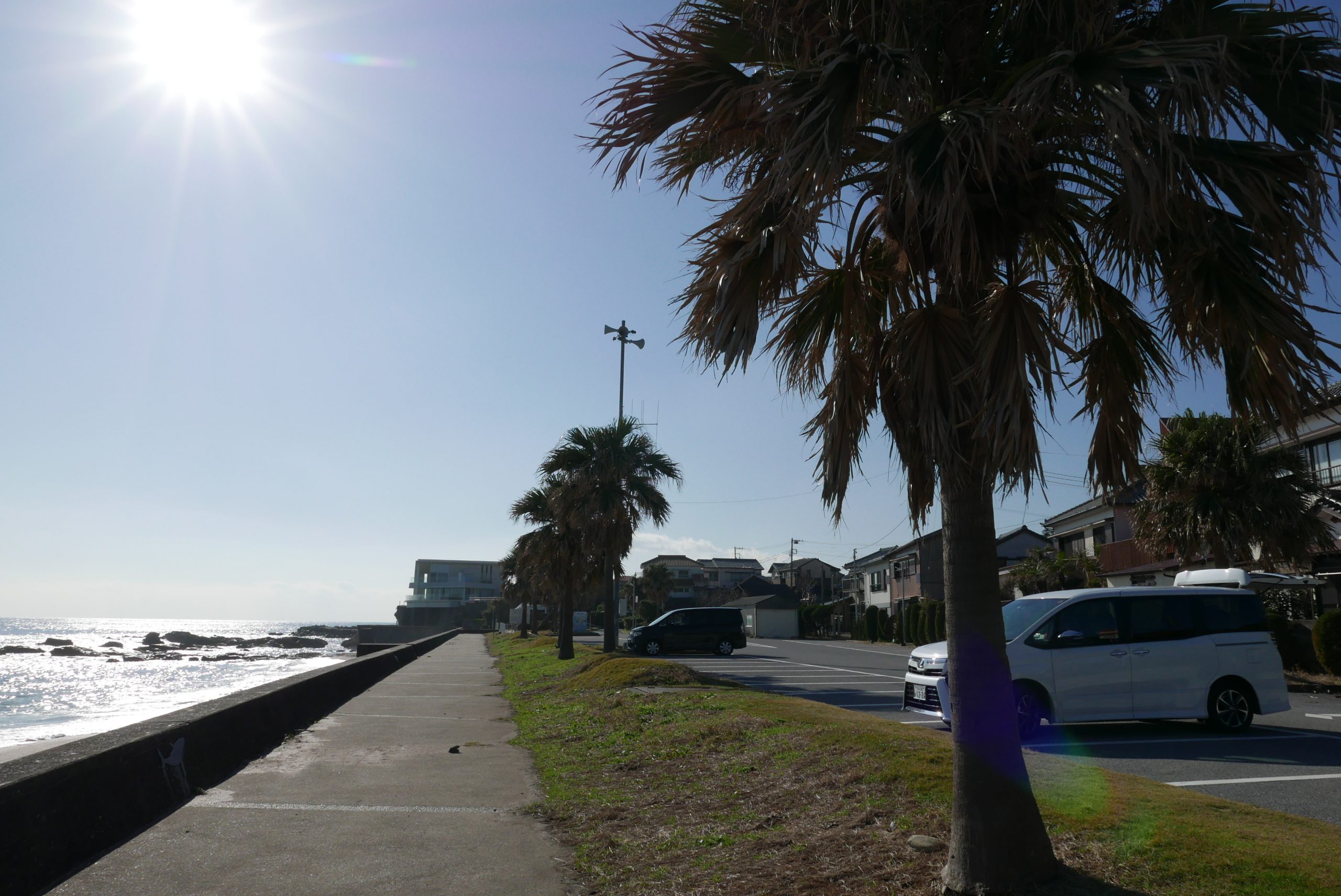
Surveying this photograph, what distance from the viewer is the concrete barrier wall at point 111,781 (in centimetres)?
489

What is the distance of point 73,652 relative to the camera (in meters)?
77.1

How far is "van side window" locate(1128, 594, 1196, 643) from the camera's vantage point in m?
10.8

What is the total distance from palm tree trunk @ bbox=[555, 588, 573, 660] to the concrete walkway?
52.5 feet

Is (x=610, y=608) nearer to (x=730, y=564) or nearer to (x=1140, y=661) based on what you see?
(x=1140, y=661)

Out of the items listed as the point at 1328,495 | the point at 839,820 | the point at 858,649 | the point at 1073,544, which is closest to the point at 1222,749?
the point at 839,820

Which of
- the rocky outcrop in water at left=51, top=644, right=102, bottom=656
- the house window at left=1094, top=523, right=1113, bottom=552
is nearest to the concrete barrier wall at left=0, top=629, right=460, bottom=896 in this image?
the house window at left=1094, top=523, right=1113, bottom=552

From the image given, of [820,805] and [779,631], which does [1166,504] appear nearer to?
[820,805]

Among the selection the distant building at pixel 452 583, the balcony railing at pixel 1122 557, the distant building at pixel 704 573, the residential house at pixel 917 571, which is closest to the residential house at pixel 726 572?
the distant building at pixel 704 573

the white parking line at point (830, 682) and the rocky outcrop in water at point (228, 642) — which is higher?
the white parking line at point (830, 682)

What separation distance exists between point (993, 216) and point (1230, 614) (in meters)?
8.78

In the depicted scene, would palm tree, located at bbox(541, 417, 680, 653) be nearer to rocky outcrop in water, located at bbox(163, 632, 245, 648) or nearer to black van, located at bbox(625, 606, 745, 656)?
black van, located at bbox(625, 606, 745, 656)

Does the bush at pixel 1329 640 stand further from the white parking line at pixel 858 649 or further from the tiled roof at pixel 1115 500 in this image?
the white parking line at pixel 858 649

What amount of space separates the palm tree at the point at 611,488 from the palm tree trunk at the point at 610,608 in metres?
0.02

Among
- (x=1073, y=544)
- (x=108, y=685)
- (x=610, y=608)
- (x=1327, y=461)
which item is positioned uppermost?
(x=1327, y=461)
